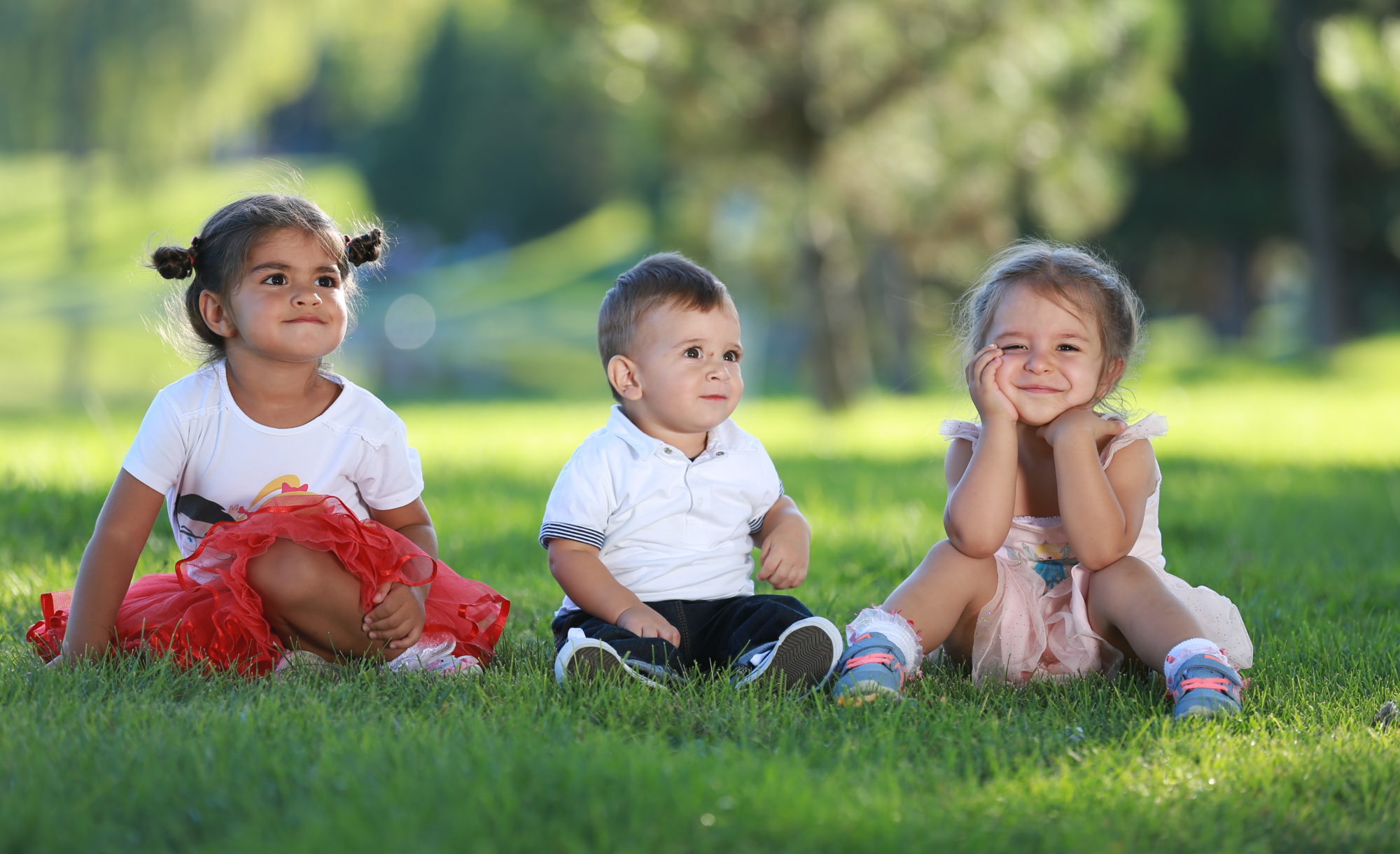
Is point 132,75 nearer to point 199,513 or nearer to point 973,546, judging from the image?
point 199,513

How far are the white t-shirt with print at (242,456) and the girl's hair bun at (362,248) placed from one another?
1.06 ft

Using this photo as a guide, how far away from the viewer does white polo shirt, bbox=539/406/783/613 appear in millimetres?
2898

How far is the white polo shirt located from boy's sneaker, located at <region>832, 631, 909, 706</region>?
432 mm

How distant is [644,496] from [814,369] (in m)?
9.51

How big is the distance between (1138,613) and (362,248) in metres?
2.05

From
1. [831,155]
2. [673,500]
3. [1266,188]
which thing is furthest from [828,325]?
[1266,188]

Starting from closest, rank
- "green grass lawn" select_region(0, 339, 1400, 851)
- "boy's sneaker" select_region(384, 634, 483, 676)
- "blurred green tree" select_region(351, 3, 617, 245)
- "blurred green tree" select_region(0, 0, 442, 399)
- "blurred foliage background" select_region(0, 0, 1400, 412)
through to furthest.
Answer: "green grass lawn" select_region(0, 339, 1400, 851), "boy's sneaker" select_region(384, 634, 483, 676), "blurred foliage background" select_region(0, 0, 1400, 412), "blurred green tree" select_region(0, 0, 442, 399), "blurred green tree" select_region(351, 3, 617, 245)

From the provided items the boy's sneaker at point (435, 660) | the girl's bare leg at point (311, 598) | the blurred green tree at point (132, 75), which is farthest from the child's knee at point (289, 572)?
the blurred green tree at point (132, 75)

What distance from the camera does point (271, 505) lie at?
2824mm

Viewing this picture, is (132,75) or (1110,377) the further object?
(132,75)

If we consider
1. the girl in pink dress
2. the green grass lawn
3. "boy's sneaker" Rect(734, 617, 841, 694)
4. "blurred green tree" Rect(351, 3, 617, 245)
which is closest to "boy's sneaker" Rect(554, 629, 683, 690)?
the green grass lawn

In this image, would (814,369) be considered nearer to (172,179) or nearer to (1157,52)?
(1157,52)

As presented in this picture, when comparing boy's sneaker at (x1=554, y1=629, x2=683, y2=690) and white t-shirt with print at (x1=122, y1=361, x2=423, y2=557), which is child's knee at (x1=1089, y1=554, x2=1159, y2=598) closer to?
boy's sneaker at (x1=554, y1=629, x2=683, y2=690)

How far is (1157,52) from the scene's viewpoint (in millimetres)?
15742
